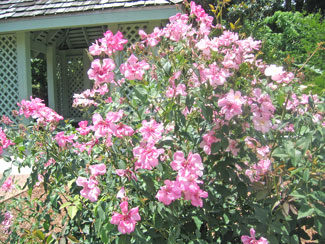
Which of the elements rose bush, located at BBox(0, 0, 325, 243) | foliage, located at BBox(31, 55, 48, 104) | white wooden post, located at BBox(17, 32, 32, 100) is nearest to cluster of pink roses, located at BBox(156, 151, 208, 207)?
rose bush, located at BBox(0, 0, 325, 243)

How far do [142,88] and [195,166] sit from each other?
14.6 inches

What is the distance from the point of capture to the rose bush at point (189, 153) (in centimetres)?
103

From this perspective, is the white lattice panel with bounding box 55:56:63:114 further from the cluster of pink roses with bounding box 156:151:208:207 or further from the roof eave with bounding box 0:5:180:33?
the cluster of pink roses with bounding box 156:151:208:207

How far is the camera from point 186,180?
95 centimetres

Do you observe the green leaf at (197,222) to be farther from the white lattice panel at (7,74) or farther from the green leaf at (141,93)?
the white lattice panel at (7,74)

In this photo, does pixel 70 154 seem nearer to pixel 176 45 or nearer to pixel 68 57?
pixel 176 45

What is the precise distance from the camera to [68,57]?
9430mm

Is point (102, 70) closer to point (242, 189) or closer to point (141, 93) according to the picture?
point (141, 93)

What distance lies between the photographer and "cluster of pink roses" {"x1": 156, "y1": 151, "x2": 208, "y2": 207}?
0.96 meters

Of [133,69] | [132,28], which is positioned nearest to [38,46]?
[132,28]

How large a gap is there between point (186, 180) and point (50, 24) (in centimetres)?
550

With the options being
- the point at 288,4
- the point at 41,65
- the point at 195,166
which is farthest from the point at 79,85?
the point at 288,4

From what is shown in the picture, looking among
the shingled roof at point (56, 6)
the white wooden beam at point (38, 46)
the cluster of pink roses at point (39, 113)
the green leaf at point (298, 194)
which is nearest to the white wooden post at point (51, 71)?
the white wooden beam at point (38, 46)

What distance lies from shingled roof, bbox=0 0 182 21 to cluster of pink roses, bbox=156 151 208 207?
14.4 feet
